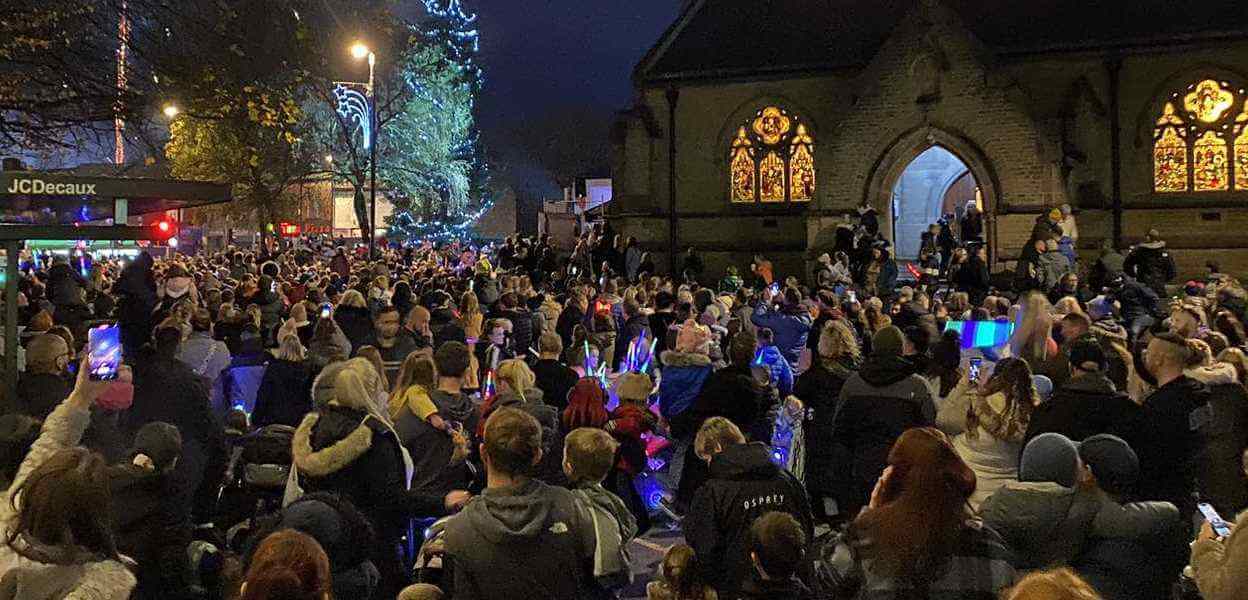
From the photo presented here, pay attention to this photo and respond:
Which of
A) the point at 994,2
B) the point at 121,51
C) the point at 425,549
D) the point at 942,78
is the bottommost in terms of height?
the point at 425,549

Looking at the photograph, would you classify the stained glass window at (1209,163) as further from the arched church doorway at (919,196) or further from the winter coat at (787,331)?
the winter coat at (787,331)

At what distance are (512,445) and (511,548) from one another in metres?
0.42

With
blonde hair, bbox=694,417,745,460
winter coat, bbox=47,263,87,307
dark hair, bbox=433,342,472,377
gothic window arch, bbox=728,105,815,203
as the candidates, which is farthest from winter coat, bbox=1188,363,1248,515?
gothic window arch, bbox=728,105,815,203

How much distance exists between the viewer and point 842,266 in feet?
73.6

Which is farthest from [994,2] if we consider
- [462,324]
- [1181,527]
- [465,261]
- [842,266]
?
[1181,527]

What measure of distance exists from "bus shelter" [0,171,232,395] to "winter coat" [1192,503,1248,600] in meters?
7.28

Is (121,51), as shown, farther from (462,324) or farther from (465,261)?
(465,261)

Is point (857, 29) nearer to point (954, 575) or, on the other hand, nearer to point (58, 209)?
point (58, 209)

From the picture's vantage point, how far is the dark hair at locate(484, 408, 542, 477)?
4324mm

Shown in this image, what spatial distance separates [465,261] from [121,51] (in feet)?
45.6

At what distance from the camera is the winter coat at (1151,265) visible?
1986 cm

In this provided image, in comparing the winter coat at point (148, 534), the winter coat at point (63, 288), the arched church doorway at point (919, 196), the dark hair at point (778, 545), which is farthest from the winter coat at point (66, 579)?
the arched church doorway at point (919, 196)

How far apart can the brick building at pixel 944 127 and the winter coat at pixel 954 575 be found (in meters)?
21.2

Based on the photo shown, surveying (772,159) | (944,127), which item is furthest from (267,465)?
(772,159)
